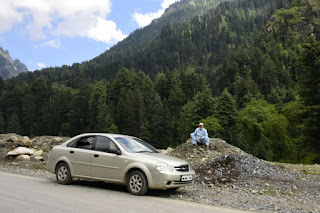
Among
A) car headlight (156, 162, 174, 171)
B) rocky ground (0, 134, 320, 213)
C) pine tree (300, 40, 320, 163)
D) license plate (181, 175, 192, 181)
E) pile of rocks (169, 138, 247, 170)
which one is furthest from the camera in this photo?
pine tree (300, 40, 320, 163)

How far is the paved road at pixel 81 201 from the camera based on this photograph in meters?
6.23

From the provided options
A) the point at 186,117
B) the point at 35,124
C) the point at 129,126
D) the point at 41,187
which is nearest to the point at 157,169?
the point at 41,187

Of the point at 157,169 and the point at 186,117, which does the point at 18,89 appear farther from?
the point at 157,169

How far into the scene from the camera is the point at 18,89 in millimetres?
114188

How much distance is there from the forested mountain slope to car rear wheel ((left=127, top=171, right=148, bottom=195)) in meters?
27.6

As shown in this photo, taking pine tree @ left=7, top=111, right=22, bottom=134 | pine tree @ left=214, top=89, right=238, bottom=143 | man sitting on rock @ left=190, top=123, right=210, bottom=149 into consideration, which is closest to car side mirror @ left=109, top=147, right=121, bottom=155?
man sitting on rock @ left=190, top=123, right=210, bottom=149

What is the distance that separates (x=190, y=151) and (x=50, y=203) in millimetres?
10549

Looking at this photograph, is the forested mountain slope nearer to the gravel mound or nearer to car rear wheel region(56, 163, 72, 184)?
the gravel mound

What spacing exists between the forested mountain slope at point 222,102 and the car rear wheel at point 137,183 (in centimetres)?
2764

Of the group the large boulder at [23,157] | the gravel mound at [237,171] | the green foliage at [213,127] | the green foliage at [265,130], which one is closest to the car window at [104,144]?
the gravel mound at [237,171]

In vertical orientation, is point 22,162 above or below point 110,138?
below

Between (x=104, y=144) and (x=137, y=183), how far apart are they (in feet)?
6.20

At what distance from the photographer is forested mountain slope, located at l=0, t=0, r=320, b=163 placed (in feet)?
130

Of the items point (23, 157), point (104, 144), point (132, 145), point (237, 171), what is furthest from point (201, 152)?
point (23, 157)
